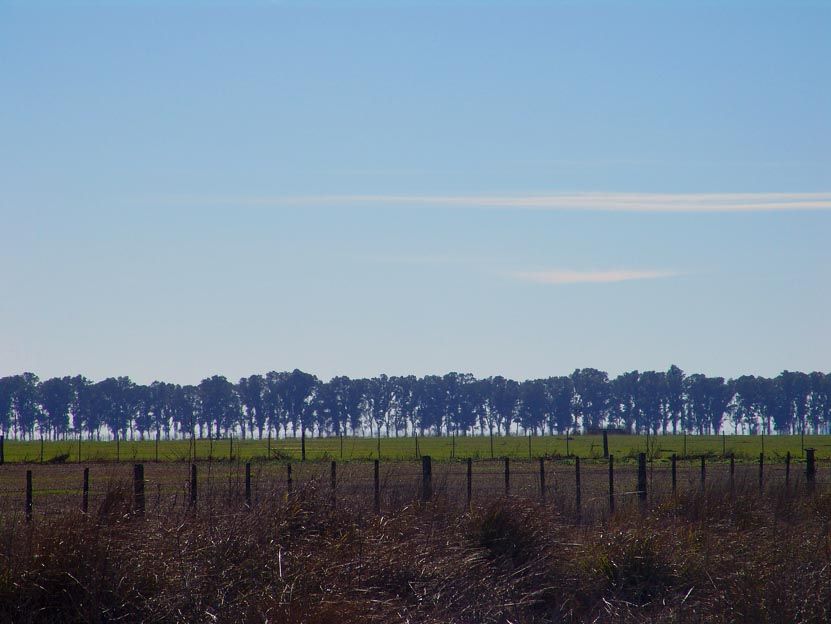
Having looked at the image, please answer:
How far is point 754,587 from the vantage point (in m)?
12.0

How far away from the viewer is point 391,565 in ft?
43.5

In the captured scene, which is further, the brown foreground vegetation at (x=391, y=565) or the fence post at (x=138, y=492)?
the fence post at (x=138, y=492)

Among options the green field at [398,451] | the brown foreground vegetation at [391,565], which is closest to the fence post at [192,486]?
the brown foreground vegetation at [391,565]

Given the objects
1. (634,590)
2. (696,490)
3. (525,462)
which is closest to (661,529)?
(634,590)

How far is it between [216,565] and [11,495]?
2597cm

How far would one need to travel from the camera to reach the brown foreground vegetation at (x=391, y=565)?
11.1m

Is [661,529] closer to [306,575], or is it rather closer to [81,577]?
[306,575]

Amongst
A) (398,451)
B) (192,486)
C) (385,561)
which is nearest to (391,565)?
(385,561)

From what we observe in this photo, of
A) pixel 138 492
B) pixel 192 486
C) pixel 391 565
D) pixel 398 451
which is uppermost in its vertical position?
pixel 192 486

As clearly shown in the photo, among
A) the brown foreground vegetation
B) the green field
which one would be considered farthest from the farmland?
the green field

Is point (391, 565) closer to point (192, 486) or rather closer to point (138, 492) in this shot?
point (192, 486)

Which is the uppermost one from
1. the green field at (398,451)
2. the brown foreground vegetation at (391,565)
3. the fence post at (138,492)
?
the fence post at (138,492)

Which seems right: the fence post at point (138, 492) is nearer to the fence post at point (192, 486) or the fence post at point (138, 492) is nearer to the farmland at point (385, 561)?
the farmland at point (385, 561)

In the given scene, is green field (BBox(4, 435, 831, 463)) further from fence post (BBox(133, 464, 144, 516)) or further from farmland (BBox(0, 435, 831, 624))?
farmland (BBox(0, 435, 831, 624))
